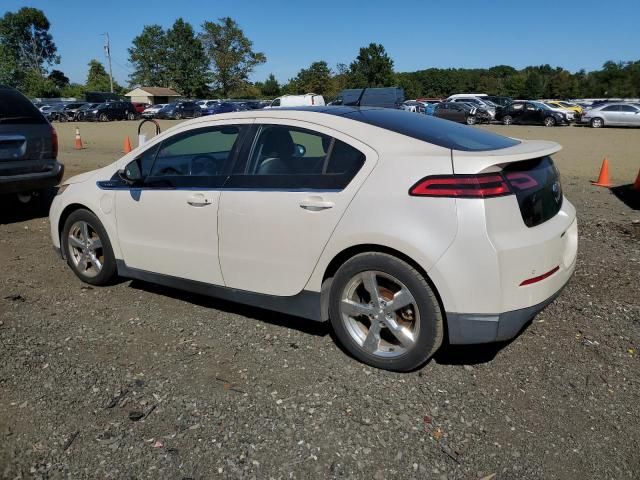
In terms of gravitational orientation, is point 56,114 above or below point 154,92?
below

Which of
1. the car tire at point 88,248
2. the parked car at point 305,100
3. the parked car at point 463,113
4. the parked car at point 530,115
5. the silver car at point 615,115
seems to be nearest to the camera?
the car tire at point 88,248

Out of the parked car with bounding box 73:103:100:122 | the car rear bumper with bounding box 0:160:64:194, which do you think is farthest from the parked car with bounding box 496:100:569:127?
the parked car with bounding box 73:103:100:122

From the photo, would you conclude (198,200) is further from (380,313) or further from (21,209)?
(21,209)

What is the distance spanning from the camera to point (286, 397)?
3170 mm

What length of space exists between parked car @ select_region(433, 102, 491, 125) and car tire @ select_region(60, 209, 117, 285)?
30.4 metres

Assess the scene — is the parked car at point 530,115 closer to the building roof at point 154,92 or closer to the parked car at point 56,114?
the parked car at point 56,114

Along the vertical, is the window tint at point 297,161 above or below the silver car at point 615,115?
above

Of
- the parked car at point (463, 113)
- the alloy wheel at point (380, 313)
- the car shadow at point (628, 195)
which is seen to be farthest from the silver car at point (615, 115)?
the alloy wheel at point (380, 313)

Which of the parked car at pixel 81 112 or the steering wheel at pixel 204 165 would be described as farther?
the parked car at pixel 81 112

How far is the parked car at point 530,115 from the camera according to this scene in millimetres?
32188

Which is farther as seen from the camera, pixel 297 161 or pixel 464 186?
pixel 297 161

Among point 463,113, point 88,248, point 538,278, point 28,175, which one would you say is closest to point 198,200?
point 88,248

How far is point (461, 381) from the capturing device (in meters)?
3.33

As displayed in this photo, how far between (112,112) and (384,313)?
47.0 m
